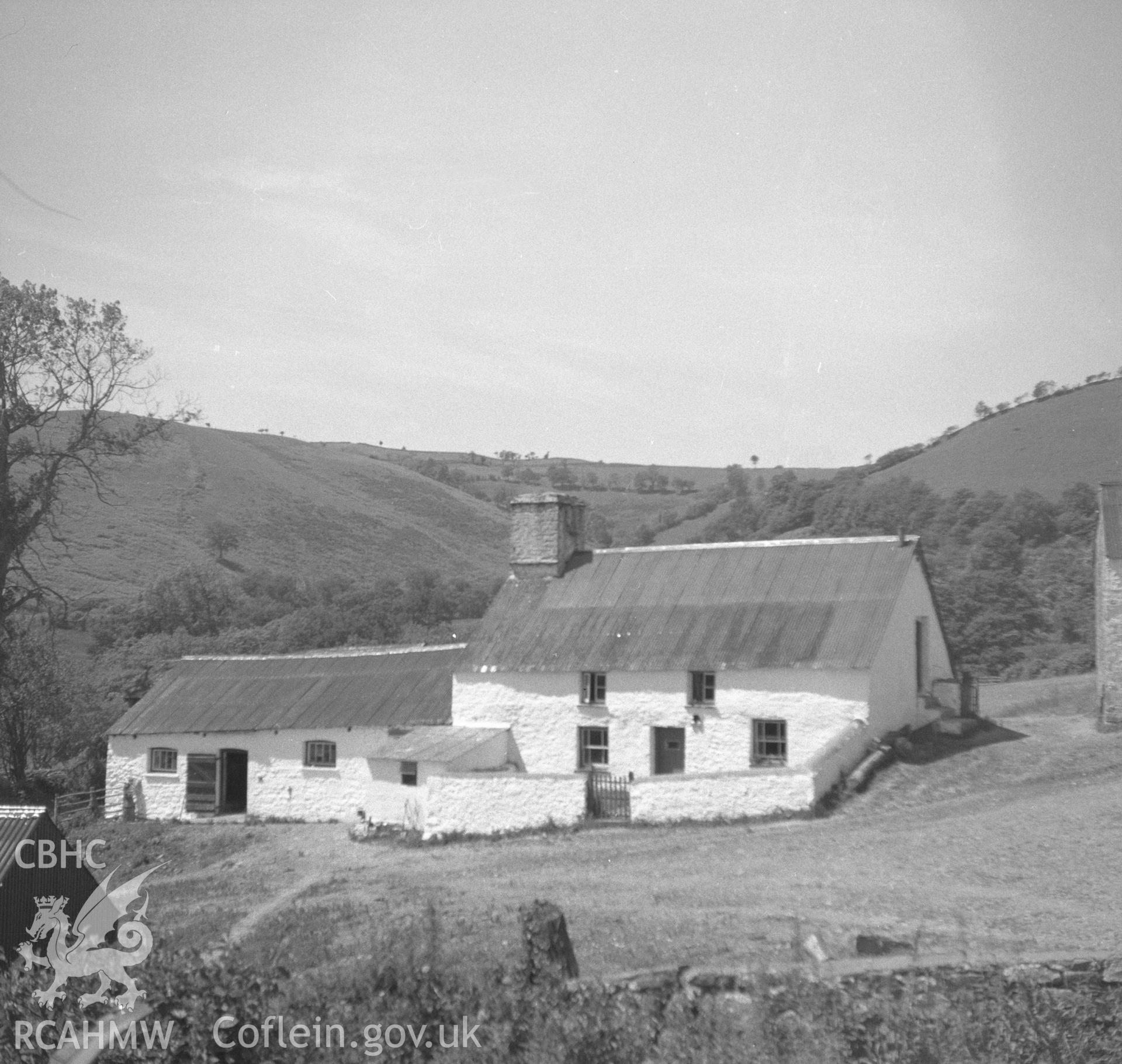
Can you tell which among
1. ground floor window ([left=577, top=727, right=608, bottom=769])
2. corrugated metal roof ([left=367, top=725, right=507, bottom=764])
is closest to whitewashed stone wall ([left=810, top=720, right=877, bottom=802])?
ground floor window ([left=577, top=727, right=608, bottom=769])

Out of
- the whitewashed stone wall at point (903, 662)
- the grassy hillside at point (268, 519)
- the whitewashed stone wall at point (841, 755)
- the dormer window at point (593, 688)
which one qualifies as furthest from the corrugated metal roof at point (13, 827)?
the grassy hillside at point (268, 519)

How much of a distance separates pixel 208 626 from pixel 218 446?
1777 inches

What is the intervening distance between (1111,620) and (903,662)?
4.86m

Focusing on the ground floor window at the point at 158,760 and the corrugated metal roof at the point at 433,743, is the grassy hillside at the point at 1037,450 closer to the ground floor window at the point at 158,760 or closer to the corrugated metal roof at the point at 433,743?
the corrugated metal roof at the point at 433,743

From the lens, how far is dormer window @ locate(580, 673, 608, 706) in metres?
27.7

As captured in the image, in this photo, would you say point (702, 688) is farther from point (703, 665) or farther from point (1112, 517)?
point (1112, 517)

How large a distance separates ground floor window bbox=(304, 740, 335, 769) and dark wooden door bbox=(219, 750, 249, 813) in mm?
2454

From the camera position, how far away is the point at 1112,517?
27719mm

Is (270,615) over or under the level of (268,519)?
under

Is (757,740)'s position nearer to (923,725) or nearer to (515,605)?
(923,725)

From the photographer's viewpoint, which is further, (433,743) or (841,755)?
(433,743)

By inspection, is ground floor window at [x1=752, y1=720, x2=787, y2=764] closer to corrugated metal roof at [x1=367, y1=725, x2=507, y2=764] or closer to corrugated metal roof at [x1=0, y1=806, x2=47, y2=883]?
corrugated metal roof at [x1=367, y1=725, x2=507, y2=764]

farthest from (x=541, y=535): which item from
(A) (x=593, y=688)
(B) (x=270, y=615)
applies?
(B) (x=270, y=615)

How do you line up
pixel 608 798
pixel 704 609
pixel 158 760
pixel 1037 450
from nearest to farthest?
pixel 608 798
pixel 704 609
pixel 158 760
pixel 1037 450
